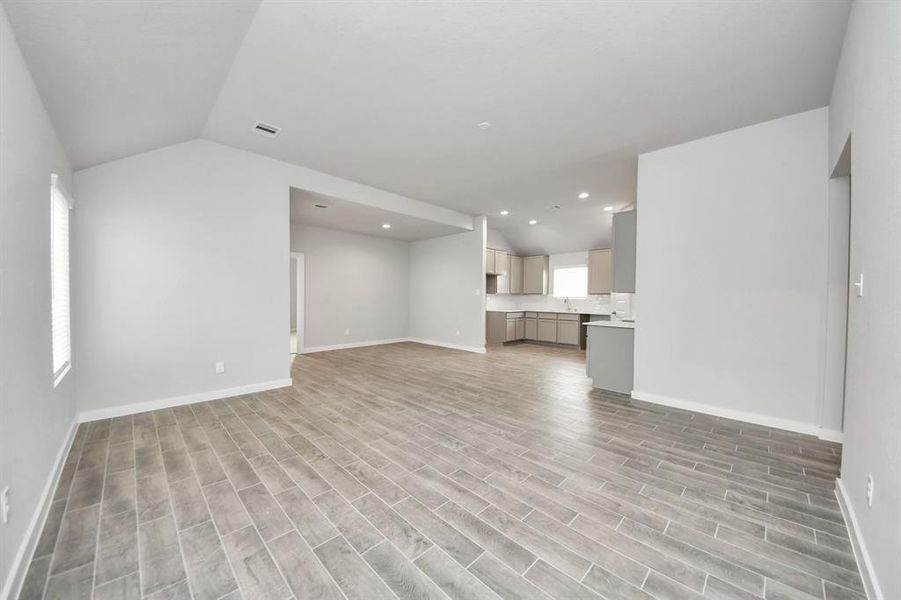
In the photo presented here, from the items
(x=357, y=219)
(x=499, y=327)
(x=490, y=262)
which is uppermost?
(x=357, y=219)

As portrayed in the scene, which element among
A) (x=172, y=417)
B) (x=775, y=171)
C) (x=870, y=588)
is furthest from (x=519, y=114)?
(x=172, y=417)

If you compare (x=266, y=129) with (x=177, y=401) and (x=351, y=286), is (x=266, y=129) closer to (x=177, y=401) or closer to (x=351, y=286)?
(x=177, y=401)

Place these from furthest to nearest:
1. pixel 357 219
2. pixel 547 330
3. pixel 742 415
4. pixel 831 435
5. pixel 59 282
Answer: pixel 547 330, pixel 357 219, pixel 742 415, pixel 831 435, pixel 59 282

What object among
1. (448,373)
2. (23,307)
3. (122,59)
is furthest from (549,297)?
(23,307)

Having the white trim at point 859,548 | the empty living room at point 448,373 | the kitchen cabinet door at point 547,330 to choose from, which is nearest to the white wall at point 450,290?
the empty living room at point 448,373

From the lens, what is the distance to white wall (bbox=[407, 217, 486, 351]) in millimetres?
7137

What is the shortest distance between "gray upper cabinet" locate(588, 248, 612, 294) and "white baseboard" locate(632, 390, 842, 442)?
4.30 meters

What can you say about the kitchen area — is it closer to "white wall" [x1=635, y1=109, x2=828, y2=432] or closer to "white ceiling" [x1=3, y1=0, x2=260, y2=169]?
"white wall" [x1=635, y1=109, x2=828, y2=432]

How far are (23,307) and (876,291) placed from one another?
4.00 metres

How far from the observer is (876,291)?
1.53 metres

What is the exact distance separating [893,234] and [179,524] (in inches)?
136

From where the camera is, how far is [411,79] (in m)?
2.63

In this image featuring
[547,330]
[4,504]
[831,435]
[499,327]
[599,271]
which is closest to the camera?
[4,504]

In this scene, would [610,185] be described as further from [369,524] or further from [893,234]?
[369,524]
